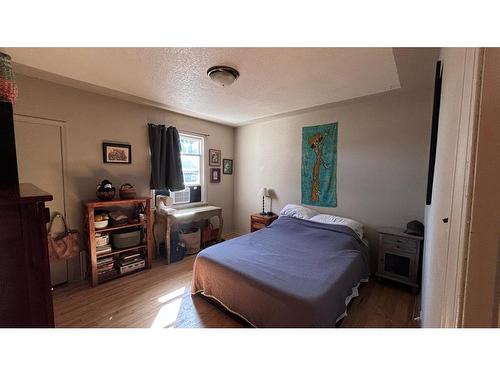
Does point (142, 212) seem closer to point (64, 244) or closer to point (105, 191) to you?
point (105, 191)

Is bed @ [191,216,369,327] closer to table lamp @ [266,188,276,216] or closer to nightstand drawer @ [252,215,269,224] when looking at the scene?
nightstand drawer @ [252,215,269,224]

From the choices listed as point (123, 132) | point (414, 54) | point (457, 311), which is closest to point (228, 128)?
point (123, 132)

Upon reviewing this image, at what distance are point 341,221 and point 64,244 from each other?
3384 mm

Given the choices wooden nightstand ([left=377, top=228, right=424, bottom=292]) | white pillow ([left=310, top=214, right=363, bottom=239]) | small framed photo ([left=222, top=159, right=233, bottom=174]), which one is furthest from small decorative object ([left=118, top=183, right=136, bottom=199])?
wooden nightstand ([left=377, top=228, right=424, bottom=292])

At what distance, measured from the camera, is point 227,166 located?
4.15 metres

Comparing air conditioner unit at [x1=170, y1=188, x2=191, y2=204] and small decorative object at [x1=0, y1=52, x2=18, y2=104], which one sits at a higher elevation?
small decorative object at [x1=0, y1=52, x2=18, y2=104]

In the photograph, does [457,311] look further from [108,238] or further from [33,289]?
[108,238]

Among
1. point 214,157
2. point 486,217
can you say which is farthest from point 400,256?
point 214,157

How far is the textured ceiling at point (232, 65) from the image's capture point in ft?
5.21

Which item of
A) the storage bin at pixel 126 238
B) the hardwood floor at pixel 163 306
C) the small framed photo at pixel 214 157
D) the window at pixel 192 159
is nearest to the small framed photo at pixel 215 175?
the small framed photo at pixel 214 157

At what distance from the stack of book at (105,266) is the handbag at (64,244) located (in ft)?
0.89

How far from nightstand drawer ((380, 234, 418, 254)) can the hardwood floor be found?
1.58 feet

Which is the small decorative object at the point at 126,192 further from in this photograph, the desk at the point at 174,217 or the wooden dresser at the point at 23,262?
the wooden dresser at the point at 23,262

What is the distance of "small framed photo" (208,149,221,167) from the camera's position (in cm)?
379
